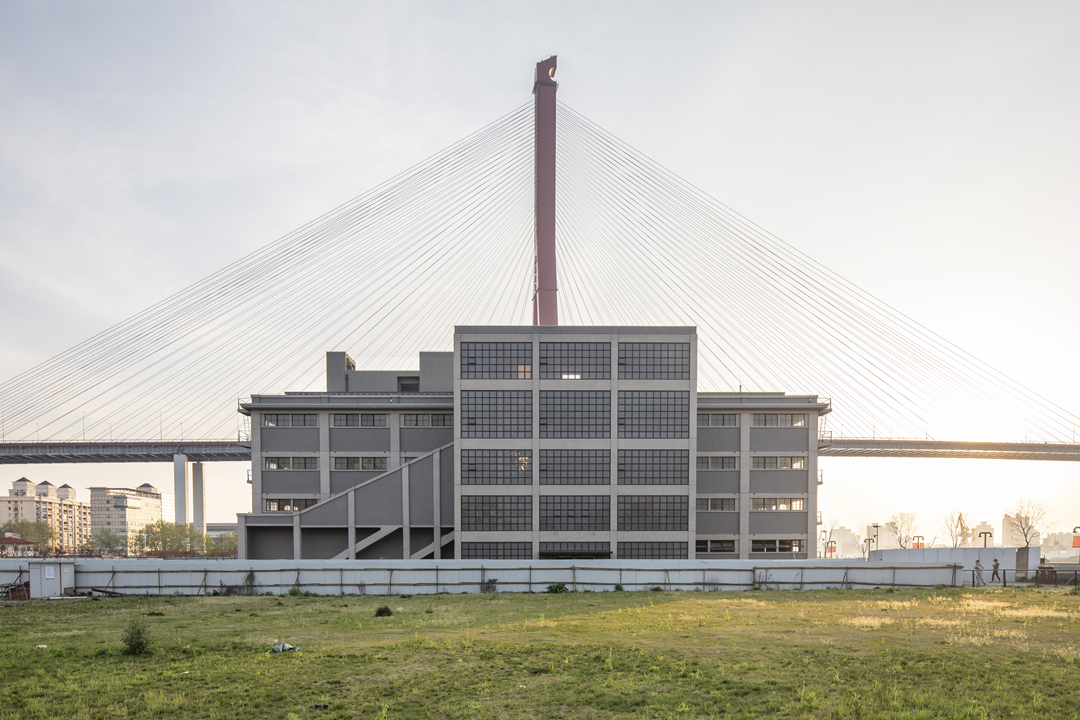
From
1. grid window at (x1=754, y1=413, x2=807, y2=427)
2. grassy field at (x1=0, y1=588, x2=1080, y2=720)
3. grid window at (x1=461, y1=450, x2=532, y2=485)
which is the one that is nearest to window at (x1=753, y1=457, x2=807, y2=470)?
grid window at (x1=754, y1=413, x2=807, y2=427)

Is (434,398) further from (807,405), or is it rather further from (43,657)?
(43,657)

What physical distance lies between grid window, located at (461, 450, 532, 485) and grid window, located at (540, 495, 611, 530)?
267cm

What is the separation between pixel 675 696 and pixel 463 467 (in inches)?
1485

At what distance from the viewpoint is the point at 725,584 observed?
3697 cm

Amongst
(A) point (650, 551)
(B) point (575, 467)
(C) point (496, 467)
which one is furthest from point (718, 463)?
(C) point (496, 467)

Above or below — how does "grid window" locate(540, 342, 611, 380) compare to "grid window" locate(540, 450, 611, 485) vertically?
above

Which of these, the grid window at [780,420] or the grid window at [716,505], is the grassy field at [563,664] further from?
the grid window at [780,420]

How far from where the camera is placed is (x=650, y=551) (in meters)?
50.6

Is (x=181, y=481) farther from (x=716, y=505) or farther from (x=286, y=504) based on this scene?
(x=716, y=505)

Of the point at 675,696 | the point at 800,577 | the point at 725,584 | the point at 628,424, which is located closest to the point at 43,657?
the point at 675,696

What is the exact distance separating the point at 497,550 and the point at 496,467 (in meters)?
6.57

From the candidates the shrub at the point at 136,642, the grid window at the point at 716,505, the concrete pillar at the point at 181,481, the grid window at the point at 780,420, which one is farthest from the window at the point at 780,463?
the concrete pillar at the point at 181,481

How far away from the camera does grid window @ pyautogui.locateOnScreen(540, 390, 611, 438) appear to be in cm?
5141

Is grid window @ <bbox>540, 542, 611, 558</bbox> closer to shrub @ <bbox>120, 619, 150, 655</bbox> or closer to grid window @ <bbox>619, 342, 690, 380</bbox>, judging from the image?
grid window @ <bbox>619, 342, 690, 380</bbox>
